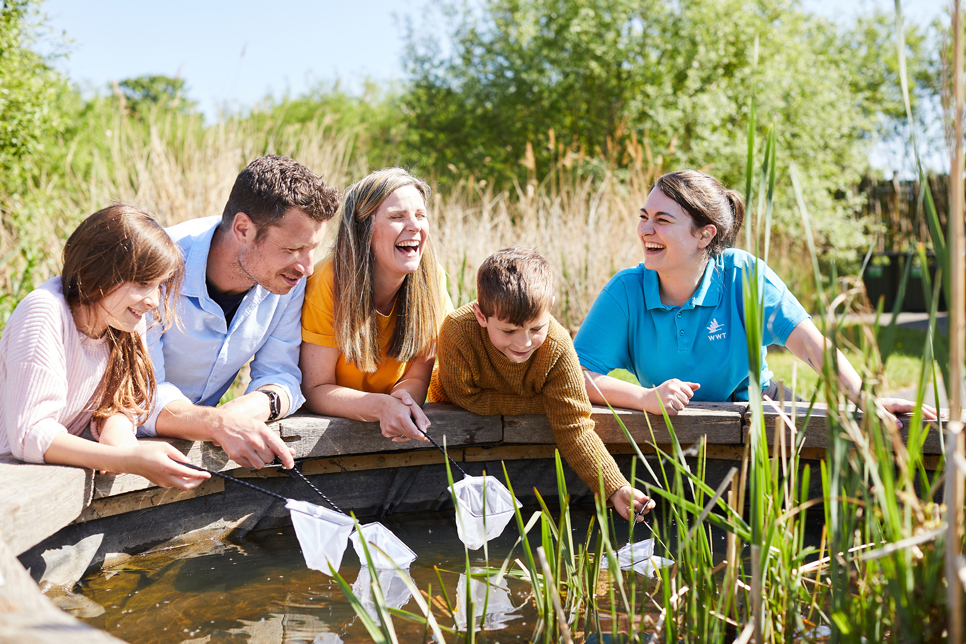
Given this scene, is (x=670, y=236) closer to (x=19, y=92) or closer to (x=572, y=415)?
(x=572, y=415)

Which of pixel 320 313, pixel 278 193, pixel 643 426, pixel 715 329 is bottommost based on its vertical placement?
pixel 643 426

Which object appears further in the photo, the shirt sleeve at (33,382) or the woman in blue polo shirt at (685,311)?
the woman in blue polo shirt at (685,311)

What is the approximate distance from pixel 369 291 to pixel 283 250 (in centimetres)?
35

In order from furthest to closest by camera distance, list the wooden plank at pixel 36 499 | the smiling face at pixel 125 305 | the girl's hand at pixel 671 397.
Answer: the girl's hand at pixel 671 397 < the smiling face at pixel 125 305 < the wooden plank at pixel 36 499

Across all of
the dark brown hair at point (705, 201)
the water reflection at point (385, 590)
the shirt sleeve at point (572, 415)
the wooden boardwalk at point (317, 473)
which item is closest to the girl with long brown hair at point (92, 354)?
the wooden boardwalk at point (317, 473)

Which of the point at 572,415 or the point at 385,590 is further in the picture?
the point at 572,415

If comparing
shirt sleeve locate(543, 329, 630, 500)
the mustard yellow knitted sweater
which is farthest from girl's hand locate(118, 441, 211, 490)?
shirt sleeve locate(543, 329, 630, 500)

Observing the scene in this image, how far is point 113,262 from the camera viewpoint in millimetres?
2135

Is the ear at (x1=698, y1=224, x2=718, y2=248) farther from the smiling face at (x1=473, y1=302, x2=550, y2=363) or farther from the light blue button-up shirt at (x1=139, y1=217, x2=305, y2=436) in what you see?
the light blue button-up shirt at (x1=139, y1=217, x2=305, y2=436)

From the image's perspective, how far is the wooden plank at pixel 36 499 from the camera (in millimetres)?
1837

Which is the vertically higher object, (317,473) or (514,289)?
(514,289)

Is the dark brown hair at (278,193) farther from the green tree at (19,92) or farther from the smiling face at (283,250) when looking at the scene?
the green tree at (19,92)

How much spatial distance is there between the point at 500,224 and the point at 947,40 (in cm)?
454

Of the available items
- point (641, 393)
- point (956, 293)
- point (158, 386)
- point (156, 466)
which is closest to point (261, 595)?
point (156, 466)
